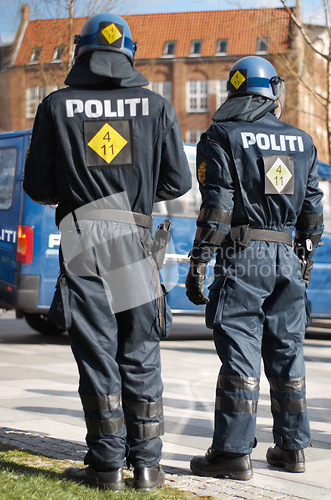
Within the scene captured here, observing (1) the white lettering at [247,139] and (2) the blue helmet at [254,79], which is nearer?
(1) the white lettering at [247,139]

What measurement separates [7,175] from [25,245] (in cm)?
115

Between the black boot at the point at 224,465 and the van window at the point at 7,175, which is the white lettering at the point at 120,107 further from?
the van window at the point at 7,175

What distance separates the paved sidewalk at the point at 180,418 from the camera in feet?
12.3

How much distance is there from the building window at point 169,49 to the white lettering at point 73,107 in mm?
56500

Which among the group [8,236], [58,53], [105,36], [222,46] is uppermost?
[222,46]

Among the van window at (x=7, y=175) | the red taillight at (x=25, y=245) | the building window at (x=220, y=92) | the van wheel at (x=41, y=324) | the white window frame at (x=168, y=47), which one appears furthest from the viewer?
the white window frame at (x=168, y=47)

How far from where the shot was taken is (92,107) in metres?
3.59

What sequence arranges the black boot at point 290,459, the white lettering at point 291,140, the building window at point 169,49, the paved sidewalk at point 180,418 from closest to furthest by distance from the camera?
the paved sidewalk at point 180,418 < the black boot at point 290,459 < the white lettering at point 291,140 < the building window at point 169,49

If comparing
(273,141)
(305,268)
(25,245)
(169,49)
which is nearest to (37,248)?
(25,245)

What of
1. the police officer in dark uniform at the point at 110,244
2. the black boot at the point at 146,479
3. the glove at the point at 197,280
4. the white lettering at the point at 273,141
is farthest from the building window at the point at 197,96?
the black boot at the point at 146,479

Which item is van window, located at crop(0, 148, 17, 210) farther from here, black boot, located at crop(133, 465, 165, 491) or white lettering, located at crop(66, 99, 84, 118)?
A: black boot, located at crop(133, 465, 165, 491)

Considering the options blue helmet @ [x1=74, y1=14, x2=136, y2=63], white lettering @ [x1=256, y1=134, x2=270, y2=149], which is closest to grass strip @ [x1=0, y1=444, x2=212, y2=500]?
white lettering @ [x1=256, y1=134, x2=270, y2=149]

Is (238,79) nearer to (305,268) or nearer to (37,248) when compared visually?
(305,268)

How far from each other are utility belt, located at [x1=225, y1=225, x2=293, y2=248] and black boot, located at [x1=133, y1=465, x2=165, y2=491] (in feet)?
3.94
